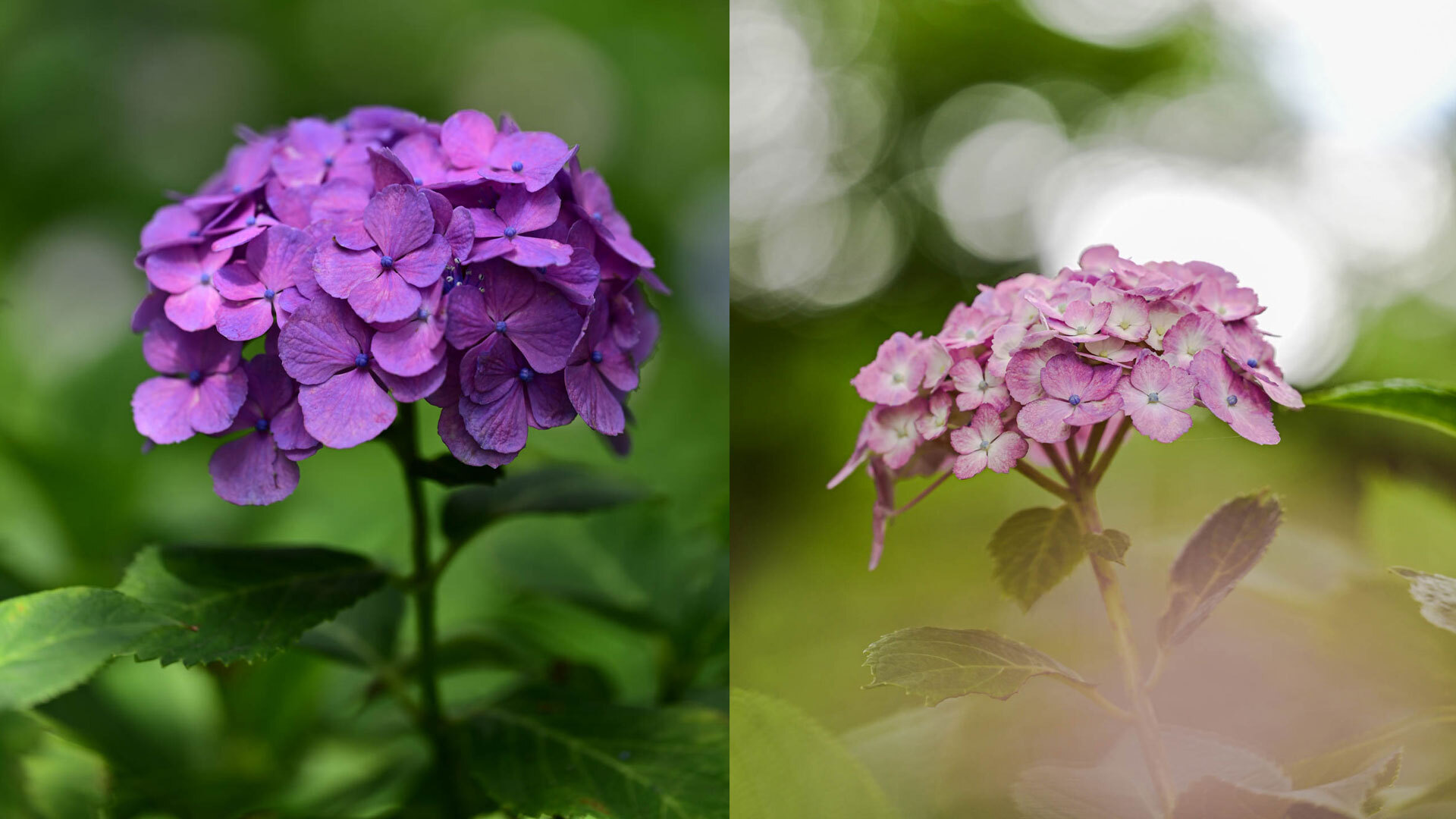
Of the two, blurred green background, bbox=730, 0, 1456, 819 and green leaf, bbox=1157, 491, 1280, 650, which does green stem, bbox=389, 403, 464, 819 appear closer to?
blurred green background, bbox=730, 0, 1456, 819

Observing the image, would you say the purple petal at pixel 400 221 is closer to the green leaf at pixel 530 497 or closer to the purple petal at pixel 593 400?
the purple petal at pixel 593 400

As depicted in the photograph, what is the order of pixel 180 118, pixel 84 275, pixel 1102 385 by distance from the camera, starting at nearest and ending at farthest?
pixel 1102 385 < pixel 84 275 < pixel 180 118

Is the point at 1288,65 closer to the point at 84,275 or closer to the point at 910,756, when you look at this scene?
the point at 910,756

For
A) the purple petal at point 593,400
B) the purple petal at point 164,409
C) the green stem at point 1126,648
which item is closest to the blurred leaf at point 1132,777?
the green stem at point 1126,648

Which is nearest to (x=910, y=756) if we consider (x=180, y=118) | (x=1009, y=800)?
(x=1009, y=800)

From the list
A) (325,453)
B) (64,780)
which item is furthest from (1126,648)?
(325,453)

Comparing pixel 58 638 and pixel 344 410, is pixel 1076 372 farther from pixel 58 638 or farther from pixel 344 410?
pixel 58 638
